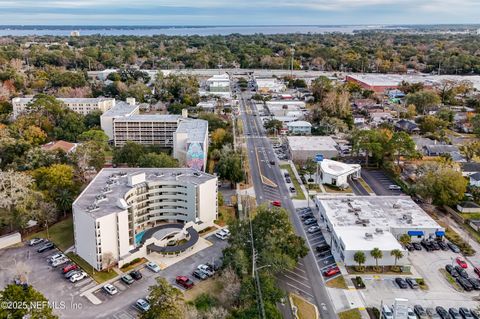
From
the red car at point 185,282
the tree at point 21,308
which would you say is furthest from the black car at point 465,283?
the tree at point 21,308

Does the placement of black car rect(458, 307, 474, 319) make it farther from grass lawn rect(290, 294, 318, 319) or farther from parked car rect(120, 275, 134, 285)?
parked car rect(120, 275, 134, 285)

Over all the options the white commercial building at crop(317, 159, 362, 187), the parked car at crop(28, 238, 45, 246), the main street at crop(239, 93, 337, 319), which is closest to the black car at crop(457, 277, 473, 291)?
the main street at crop(239, 93, 337, 319)

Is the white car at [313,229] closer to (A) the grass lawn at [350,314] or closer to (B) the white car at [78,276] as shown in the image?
(A) the grass lawn at [350,314]

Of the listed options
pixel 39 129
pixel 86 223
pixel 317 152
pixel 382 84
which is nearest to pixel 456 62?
pixel 382 84

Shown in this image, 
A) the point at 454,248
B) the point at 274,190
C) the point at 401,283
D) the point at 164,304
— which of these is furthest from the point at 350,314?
the point at 274,190

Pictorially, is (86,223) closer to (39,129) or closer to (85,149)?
(85,149)

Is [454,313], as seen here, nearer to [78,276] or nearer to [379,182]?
[379,182]

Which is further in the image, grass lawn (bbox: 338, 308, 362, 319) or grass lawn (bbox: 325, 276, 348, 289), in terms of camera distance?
grass lawn (bbox: 325, 276, 348, 289)
